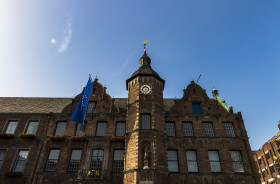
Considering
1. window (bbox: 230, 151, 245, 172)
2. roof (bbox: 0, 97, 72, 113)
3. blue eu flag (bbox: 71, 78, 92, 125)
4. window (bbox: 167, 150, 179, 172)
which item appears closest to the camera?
window (bbox: 167, 150, 179, 172)

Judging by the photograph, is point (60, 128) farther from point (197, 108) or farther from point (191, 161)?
point (197, 108)

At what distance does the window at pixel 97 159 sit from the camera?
60.6 feet

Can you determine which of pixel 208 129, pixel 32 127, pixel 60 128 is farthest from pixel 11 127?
pixel 208 129

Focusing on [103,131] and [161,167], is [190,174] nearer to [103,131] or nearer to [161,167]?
[161,167]

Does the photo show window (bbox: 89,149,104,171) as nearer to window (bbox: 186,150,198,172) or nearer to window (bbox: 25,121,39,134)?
window (bbox: 25,121,39,134)

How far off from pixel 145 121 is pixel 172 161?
470cm

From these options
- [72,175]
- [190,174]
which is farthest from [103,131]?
[190,174]

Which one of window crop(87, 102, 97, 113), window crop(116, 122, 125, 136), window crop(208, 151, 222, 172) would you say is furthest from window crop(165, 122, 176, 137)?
window crop(87, 102, 97, 113)

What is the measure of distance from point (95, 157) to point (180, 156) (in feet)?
27.7

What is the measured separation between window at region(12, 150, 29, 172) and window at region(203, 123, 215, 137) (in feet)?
62.3

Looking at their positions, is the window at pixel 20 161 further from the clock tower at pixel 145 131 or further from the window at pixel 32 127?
the clock tower at pixel 145 131

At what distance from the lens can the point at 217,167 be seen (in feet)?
61.4

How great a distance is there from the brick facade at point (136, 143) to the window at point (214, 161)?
0.35 m

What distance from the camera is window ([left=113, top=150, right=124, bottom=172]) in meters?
18.5
